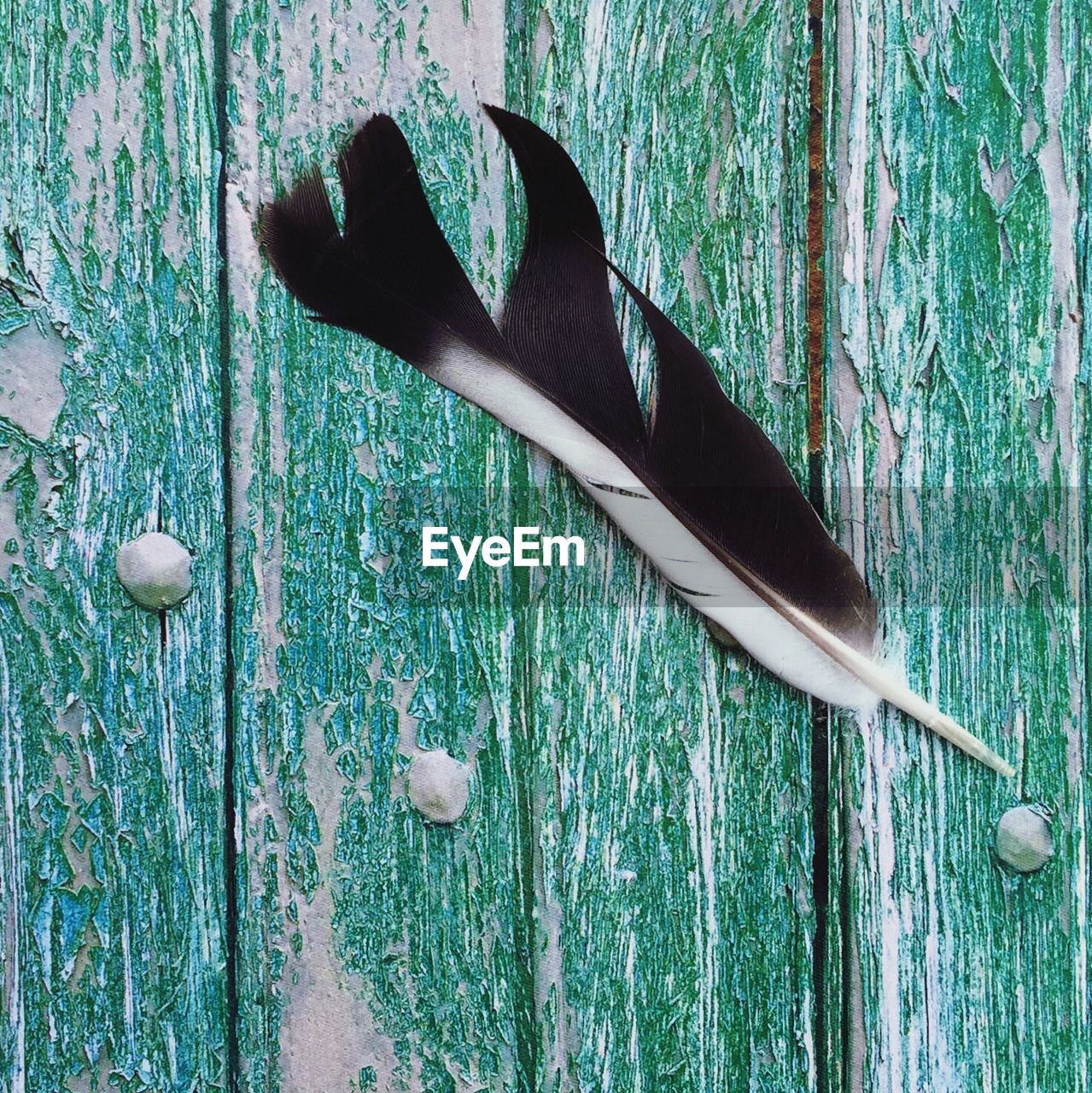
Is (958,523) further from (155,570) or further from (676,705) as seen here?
(155,570)

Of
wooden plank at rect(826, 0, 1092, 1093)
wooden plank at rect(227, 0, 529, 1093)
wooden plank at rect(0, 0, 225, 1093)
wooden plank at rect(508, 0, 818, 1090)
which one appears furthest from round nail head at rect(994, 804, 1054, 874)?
wooden plank at rect(0, 0, 225, 1093)

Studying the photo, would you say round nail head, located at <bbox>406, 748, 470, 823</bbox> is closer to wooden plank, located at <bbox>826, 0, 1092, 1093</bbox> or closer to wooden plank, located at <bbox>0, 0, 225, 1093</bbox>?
wooden plank, located at <bbox>0, 0, 225, 1093</bbox>

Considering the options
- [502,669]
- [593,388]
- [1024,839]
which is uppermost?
[593,388]

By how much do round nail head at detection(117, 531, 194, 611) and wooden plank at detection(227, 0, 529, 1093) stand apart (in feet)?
0.13

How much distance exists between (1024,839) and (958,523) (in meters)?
0.21

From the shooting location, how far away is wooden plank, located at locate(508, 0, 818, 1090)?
2.04 ft

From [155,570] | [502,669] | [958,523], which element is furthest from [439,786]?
[958,523]

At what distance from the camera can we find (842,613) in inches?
24.0

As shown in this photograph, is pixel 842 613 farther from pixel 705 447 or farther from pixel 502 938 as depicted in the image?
pixel 502 938

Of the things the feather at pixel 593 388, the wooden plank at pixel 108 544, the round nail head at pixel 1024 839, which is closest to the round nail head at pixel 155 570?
the wooden plank at pixel 108 544

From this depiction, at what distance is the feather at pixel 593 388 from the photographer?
60 centimetres

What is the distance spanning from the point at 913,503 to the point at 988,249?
0.18 m

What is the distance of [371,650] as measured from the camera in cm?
62

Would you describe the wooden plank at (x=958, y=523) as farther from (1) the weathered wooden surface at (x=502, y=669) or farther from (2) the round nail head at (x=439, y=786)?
(2) the round nail head at (x=439, y=786)
